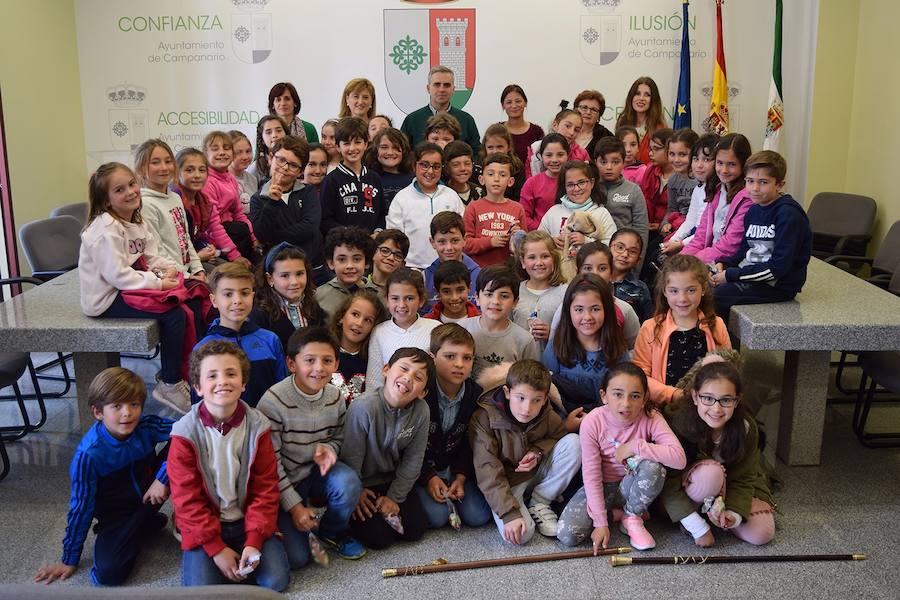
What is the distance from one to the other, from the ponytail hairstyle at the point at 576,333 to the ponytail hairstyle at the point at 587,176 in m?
1.13

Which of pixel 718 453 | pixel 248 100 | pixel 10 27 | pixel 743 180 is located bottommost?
pixel 718 453

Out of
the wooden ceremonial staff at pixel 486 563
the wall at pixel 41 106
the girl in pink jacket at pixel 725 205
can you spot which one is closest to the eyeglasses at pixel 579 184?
the girl in pink jacket at pixel 725 205

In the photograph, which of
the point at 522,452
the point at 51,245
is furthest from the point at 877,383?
the point at 51,245

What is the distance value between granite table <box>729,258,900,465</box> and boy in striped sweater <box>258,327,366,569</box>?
67.9 inches

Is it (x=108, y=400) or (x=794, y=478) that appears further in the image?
(x=794, y=478)

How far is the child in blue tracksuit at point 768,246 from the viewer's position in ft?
11.9

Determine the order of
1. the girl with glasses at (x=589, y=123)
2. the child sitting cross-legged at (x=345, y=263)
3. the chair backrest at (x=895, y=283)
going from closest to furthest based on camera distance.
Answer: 1. the child sitting cross-legged at (x=345, y=263)
2. the chair backrest at (x=895, y=283)
3. the girl with glasses at (x=589, y=123)

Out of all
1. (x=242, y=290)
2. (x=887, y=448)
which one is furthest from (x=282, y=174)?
(x=887, y=448)

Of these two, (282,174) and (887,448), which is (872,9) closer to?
(887,448)

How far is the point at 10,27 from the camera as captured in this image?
5859 mm

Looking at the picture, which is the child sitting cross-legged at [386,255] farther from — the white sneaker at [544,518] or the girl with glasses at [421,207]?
the white sneaker at [544,518]

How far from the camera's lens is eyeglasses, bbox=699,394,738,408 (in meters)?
2.95

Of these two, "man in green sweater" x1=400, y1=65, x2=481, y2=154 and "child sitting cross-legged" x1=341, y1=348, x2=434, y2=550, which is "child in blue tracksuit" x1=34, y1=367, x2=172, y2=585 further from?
"man in green sweater" x1=400, y1=65, x2=481, y2=154

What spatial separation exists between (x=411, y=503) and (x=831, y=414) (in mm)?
2310
